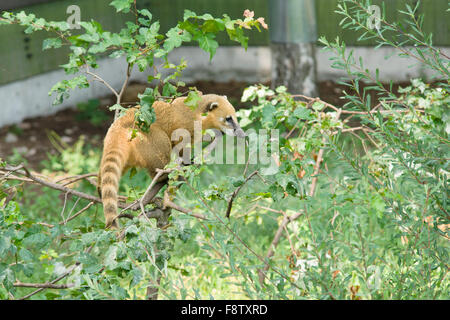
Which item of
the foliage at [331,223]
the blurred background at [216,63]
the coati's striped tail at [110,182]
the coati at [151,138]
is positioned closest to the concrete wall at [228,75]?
the blurred background at [216,63]

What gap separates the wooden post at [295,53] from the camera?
4.17 metres

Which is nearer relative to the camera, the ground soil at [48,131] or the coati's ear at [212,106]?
the coati's ear at [212,106]

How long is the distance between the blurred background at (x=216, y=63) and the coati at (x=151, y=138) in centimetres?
160

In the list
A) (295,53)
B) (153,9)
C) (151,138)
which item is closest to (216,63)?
(295,53)

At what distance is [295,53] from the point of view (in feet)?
14.4

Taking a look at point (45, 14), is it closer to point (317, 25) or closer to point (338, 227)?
point (317, 25)

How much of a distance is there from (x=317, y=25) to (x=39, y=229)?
127 inches

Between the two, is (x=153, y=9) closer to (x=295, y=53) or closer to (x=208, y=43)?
(x=295, y=53)

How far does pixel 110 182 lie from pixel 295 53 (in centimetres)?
303

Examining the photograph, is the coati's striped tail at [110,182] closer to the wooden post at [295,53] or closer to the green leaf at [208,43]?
the green leaf at [208,43]

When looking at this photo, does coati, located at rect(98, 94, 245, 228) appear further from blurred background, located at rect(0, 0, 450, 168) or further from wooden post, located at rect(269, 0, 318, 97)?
wooden post, located at rect(269, 0, 318, 97)

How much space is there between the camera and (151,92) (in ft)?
4.66

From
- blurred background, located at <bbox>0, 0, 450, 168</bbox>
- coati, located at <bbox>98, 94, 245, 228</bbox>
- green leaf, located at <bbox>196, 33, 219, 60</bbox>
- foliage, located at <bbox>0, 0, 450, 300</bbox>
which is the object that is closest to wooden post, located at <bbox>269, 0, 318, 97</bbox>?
blurred background, located at <bbox>0, 0, 450, 168</bbox>
